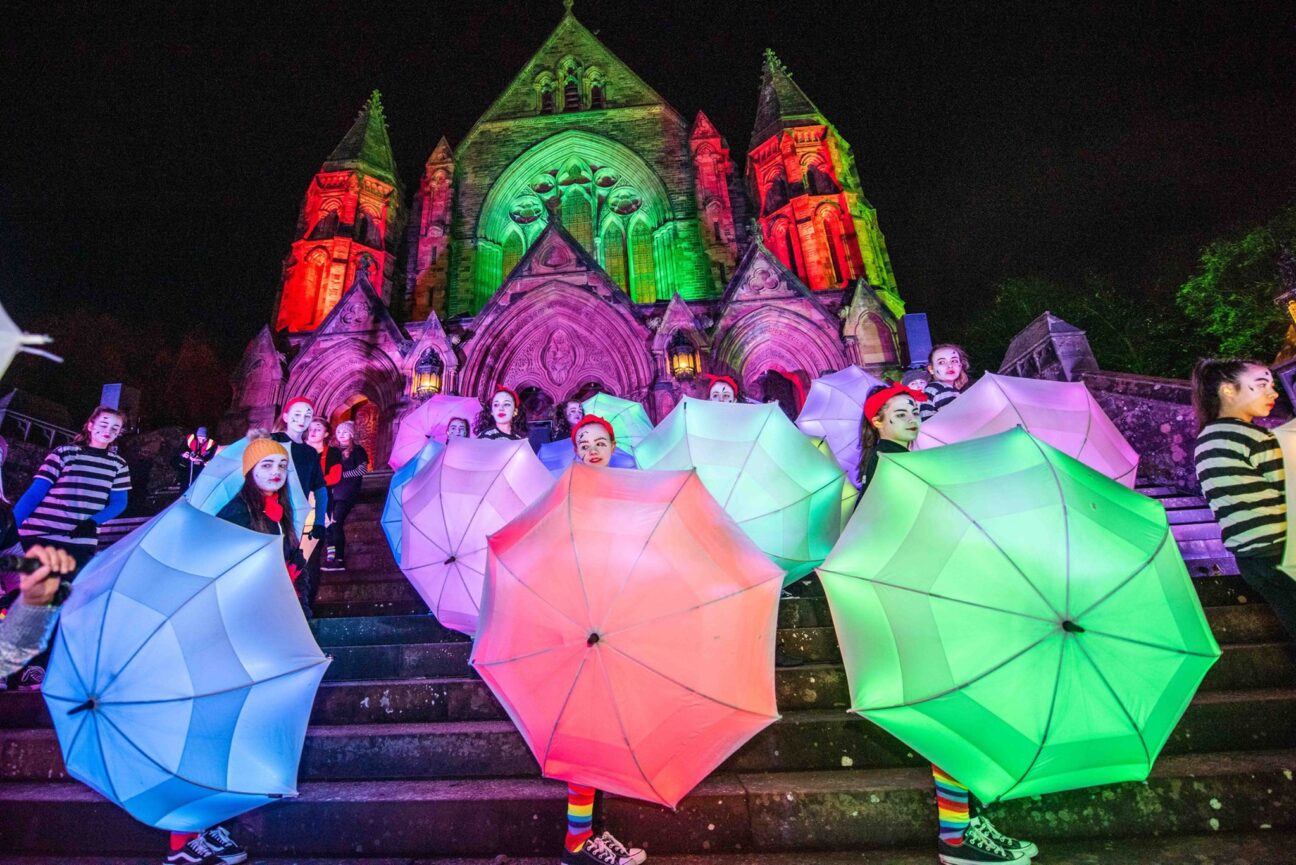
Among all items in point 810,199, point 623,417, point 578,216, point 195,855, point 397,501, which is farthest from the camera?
point 578,216

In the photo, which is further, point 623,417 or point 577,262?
point 577,262

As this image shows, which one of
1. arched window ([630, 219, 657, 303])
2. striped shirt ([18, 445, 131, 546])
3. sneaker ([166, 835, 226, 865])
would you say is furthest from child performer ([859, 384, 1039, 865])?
arched window ([630, 219, 657, 303])

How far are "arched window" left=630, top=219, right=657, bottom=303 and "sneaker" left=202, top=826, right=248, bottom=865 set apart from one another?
17.7 m

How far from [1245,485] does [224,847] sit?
18.3 ft

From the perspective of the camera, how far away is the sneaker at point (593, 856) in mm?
2461

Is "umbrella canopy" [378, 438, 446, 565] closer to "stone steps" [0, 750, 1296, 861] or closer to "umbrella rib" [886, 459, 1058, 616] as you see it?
"stone steps" [0, 750, 1296, 861]

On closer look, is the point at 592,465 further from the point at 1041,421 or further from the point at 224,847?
the point at 1041,421

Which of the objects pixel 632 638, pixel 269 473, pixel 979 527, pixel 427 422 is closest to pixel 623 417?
pixel 427 422

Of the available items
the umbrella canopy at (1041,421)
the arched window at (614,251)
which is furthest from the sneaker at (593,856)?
the arched window at (614,251)

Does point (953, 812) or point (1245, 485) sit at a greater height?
point (1245, 485)

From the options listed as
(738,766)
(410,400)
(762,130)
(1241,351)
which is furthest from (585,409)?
(1241,351)

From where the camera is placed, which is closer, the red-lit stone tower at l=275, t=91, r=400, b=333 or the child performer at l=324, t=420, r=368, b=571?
the child performer at l=324, t=420, r=368, b=571

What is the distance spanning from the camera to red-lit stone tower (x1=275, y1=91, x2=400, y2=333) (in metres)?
17.8

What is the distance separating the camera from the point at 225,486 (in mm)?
3709
